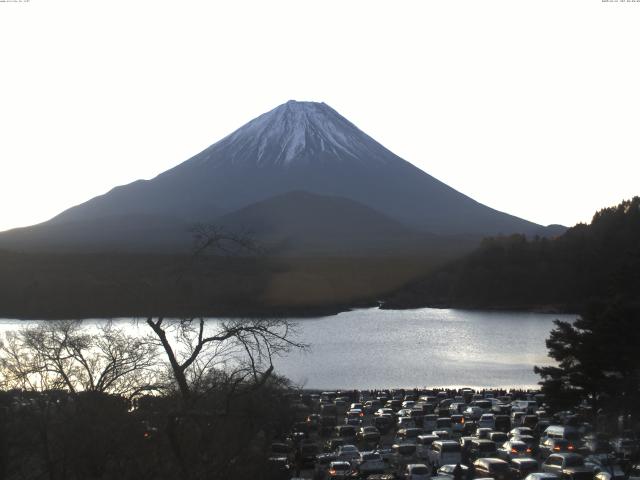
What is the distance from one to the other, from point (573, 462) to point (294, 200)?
268 feet

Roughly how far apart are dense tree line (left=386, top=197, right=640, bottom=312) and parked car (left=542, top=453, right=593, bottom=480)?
118 ft

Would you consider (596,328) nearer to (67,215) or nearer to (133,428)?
(133,428)

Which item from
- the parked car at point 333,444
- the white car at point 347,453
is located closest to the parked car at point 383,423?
the parked car at point 333,444

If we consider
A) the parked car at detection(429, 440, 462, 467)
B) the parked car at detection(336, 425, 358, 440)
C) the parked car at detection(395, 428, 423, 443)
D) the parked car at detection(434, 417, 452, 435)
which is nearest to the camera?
the parked car at detection(429, 440, 462, 467)

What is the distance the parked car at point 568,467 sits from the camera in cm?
796

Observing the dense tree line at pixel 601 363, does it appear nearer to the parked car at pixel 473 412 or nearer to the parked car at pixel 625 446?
the parked car at pixel 473 412

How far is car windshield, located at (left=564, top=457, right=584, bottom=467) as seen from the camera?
8.38 meters

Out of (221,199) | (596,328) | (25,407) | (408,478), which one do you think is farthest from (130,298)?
(221,199)

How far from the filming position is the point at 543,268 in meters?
50.0

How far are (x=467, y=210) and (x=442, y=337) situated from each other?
63.7 meters

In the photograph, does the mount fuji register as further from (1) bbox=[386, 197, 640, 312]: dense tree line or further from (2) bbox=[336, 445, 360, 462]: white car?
(2) bbox=[336, 445, 360, 462]: white car

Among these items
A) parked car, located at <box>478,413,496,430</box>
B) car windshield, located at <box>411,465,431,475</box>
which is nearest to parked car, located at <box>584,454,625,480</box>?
car windshield, located at <box>411,465,431,475</box>

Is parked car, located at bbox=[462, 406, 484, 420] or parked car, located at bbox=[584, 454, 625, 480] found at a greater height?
parked car, located at bbox=[584, 454, 625, 480]

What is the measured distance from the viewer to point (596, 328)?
11.7 meters
